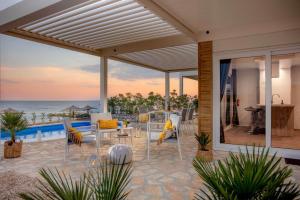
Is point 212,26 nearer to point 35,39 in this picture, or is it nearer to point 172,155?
point 172,155

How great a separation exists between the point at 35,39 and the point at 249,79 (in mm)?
5484

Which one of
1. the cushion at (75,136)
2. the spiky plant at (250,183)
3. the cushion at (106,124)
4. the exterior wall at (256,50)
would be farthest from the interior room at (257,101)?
the spiky plant at (250,183)

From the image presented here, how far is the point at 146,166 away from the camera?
13.3 feet

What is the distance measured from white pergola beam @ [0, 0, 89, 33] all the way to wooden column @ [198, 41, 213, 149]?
10.5 feet

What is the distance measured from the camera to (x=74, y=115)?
8.68 m

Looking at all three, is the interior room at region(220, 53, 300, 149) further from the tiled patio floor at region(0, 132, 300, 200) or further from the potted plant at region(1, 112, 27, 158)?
the potted plant at region(1, 112, 27, 158)

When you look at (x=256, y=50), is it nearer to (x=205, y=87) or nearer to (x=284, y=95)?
(x=284, y=95)

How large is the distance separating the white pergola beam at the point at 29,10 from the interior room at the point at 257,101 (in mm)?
3752

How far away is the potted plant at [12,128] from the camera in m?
4.67

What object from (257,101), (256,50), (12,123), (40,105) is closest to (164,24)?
(256,50)

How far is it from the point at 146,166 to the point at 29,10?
3.43 m

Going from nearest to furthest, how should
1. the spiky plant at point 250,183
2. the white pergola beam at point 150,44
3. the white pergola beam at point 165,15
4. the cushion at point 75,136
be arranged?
the spiky plant at point 250,183 → the white pergola beam at point 165,15 → the cushion at point 75,136 → the white pergola beam at point 150,44

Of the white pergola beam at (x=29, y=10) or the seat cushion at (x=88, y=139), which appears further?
the seat cushion at (x=88, y=139)

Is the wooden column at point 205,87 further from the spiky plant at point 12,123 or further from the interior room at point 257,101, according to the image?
the spiky plant at point 12,123
